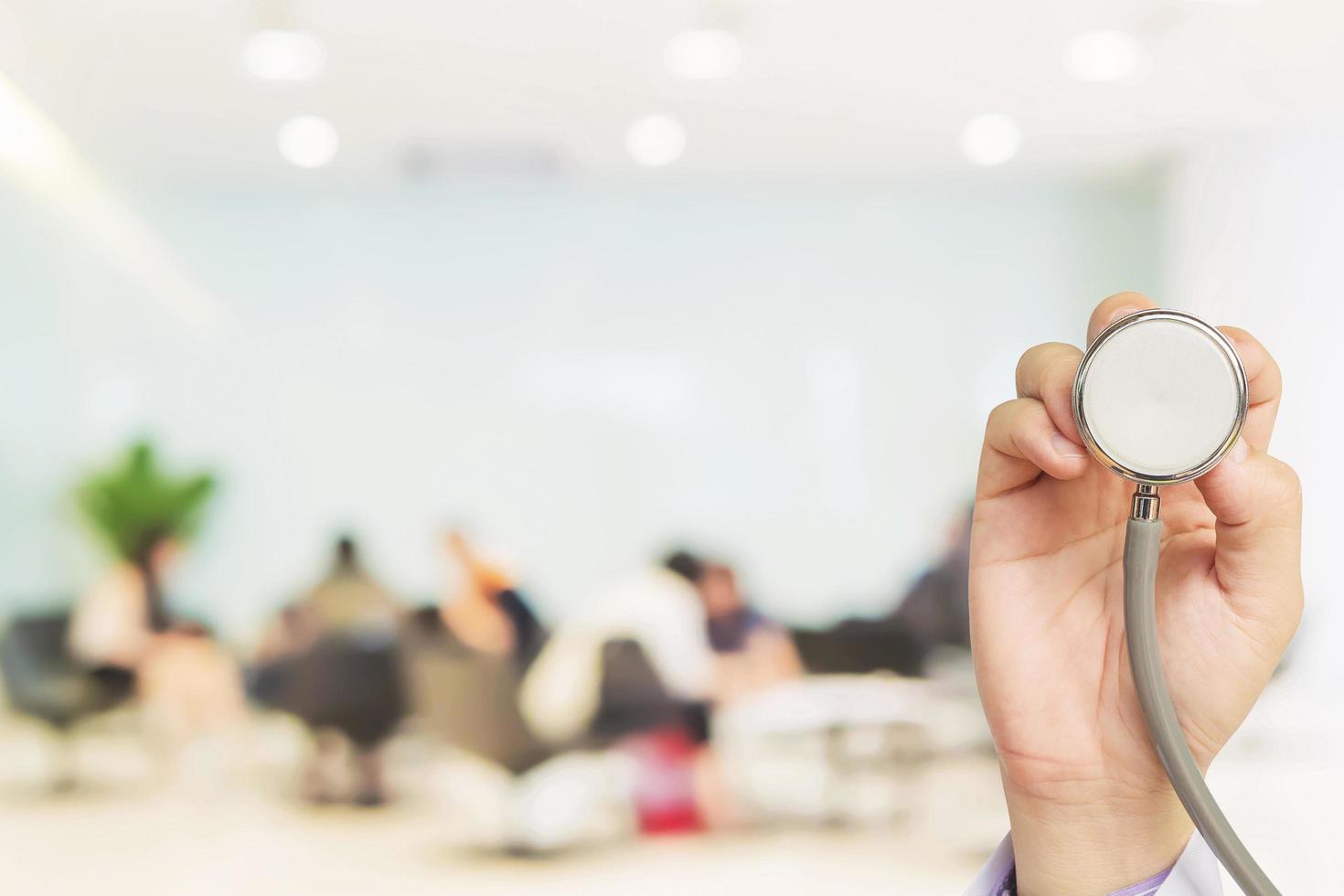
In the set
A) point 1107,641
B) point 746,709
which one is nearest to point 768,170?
point 746,709

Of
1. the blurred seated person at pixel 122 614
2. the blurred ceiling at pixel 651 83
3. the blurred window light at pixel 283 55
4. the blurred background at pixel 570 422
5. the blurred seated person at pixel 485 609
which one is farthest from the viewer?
the blurred seated person at pixel 122 614

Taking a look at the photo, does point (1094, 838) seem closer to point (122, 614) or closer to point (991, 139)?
point (991, 139)

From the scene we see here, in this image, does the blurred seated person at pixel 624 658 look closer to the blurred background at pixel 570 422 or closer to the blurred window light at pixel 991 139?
the blurred background at pixel 570 422

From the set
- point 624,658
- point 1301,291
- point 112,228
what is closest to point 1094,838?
point 624,658

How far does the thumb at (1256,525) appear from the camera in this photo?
57cm

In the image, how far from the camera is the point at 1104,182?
14.7 ft

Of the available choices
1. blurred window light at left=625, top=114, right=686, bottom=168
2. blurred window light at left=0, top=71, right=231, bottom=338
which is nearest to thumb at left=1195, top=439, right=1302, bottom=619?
blurred window light at left=625, top=114, right=686, bottom=168

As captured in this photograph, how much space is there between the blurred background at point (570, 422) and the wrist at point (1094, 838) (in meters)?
2.68

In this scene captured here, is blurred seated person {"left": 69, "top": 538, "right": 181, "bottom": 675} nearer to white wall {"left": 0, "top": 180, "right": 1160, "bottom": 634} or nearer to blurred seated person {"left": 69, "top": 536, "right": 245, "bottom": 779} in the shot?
blurred seated person {"left": 69, "top": 536, "right": 245, "bottom": 779}

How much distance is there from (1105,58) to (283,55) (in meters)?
2.46

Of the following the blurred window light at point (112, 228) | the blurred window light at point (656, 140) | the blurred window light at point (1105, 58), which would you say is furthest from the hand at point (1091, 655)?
the blurred window light at point (112, 228)

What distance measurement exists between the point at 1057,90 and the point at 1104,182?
1.09m

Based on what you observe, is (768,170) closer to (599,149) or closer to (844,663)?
(599,149)

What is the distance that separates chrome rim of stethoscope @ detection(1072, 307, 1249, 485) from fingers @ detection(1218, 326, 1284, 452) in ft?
0.05
